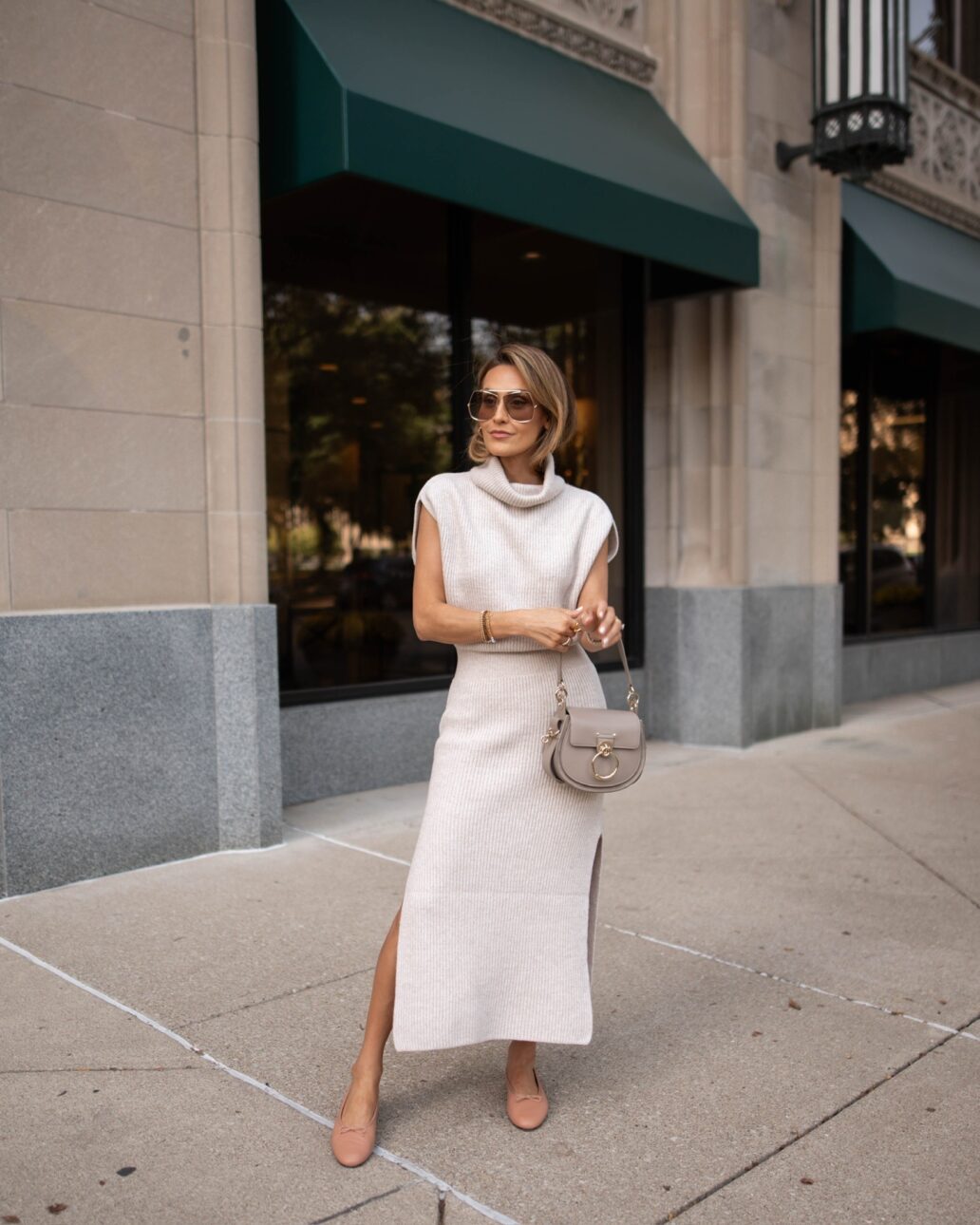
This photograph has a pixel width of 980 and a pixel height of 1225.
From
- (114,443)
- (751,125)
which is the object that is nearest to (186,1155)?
(114,443)

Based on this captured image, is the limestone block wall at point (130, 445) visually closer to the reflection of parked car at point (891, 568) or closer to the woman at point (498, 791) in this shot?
the woman at point (498, 791)

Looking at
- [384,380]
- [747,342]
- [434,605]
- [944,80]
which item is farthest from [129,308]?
[944,80]

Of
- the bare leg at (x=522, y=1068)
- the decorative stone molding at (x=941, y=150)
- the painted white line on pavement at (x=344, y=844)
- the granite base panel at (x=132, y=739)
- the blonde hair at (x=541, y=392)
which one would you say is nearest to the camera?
the blonde hair at (x=541, y=392)

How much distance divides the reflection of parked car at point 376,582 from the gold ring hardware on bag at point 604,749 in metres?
8.26

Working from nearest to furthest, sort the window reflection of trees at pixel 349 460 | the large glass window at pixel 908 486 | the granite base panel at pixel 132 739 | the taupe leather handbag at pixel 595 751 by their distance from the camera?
the taupe leather handbag at pixel 595 751
the granite base panel at pixel 132 739
the window reflection of trees at pixel 349 460
the large glass window at pixel 908 486

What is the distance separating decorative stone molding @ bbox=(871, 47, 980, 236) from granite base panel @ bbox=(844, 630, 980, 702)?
4.21 metres

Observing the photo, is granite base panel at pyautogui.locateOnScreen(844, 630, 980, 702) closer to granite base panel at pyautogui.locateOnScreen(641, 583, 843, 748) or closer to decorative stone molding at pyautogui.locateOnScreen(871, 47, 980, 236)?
granite base panel at pyautogui.locateOnScreen(641, 583, 843, 748)

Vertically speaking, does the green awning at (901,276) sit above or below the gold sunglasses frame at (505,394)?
above

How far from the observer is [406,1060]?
3479 millimetres

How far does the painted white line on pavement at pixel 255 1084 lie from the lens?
2.69 metres

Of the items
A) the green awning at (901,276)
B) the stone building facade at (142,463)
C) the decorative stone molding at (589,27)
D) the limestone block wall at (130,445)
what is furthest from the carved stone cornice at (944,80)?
the limestone block wall at (130,445)

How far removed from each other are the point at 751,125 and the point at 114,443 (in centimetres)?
575

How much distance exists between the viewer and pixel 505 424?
2.97 meters

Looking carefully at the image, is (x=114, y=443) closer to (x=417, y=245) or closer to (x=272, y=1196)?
(x=272, y=1196)
